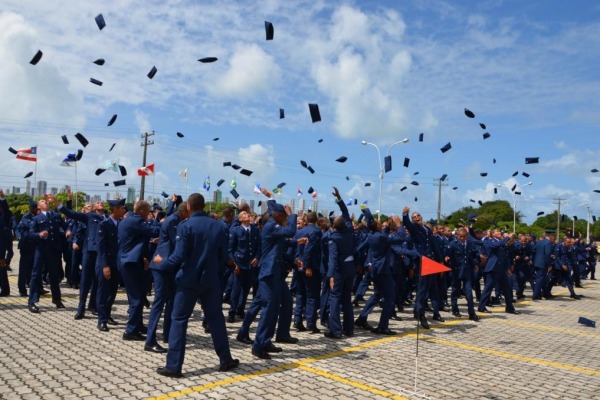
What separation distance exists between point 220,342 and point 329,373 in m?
1.42

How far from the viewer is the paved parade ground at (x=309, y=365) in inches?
219

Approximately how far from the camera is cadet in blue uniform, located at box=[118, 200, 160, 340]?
311 inches

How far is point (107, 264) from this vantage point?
8.63 m

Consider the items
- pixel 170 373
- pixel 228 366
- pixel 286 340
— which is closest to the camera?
pixel 170 373

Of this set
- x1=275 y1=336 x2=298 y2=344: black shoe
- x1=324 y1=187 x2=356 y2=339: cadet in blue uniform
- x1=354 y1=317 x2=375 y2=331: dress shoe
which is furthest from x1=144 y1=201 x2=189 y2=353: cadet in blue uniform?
x1=354 y1=317 x2=375 y2=331: dress shoe

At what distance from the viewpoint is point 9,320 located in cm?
891

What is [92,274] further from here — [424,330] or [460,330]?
[460,330]

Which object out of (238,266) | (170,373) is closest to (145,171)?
(238,266)

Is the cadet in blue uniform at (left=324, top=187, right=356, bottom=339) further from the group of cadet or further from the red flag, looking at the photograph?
the red flag

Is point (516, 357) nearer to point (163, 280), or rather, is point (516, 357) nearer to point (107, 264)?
point (163, 280)

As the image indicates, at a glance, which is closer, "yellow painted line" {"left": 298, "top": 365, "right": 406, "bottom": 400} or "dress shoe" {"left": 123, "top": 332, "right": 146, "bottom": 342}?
"yellow painted line" {"left": 298, "top": 365, "right": 406, "bottom": 400}

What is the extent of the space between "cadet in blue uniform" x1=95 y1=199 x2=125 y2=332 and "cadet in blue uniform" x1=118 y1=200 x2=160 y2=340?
0.66 meters

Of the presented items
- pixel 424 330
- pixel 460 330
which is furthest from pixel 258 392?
pixel 460 330

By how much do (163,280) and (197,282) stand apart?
1457 mm
